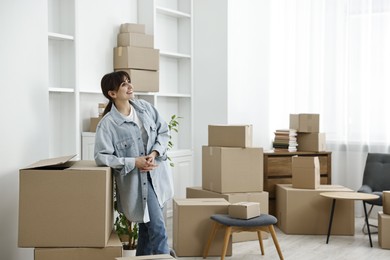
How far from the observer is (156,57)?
538 cm

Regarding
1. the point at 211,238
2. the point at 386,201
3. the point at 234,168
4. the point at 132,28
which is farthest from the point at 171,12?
the point at 386,201

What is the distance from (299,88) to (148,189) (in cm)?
339

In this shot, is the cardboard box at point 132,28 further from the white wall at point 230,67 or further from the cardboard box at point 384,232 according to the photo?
the cardboard box at point 384,232

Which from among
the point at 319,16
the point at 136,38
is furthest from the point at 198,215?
the point at 319,16

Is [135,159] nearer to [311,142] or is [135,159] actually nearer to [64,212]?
[64,212]

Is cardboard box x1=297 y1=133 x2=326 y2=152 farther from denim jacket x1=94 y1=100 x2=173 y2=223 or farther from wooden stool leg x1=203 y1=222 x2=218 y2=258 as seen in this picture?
denim jacket x1=94 y1=100 x2=173 y2=223

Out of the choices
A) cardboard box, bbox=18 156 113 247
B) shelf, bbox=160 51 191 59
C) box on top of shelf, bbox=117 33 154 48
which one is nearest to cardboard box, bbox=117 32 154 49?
box on top of shelf, bbox=117 33 154 48

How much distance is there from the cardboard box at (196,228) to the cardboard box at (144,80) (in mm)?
1241

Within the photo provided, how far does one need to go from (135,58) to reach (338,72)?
2340 mm

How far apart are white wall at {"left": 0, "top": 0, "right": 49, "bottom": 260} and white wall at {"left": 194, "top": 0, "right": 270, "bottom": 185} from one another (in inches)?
103

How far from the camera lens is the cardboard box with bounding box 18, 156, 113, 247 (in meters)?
3.07

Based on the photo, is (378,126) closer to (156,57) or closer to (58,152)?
(156,57)

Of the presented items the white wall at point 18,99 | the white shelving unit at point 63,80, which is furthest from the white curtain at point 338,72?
the white wall at point 18,99

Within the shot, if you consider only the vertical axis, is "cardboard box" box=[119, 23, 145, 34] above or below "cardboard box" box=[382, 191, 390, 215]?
above
